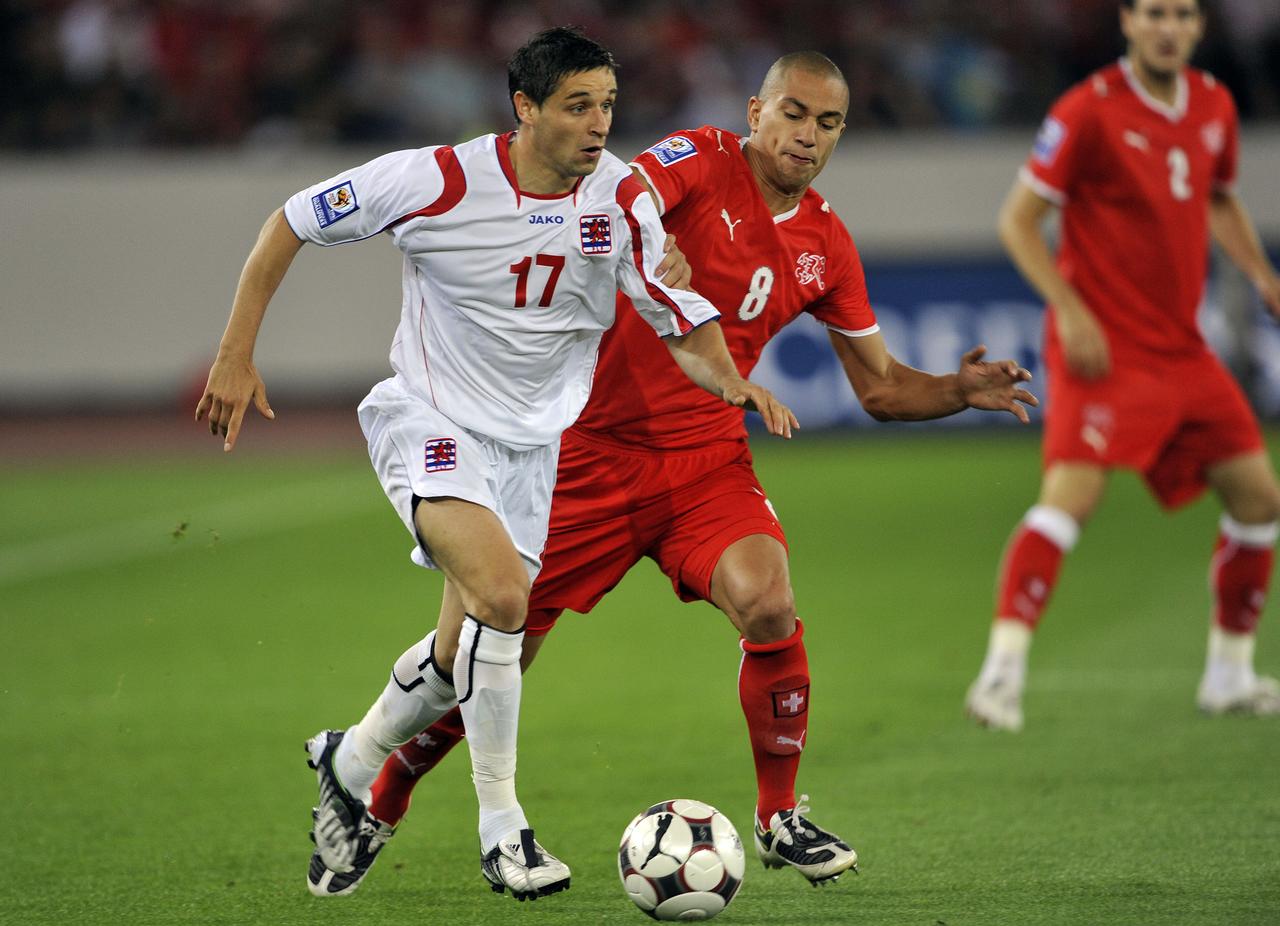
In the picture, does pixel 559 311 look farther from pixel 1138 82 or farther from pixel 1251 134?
pixel 1251 134

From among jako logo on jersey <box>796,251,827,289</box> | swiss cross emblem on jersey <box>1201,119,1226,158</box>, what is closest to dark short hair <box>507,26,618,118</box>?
jako logo on jersey <box>796,251,827,289</box>

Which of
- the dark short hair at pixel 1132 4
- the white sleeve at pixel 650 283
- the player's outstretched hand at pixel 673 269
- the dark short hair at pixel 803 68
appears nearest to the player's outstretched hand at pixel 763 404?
the white sleeve at pixel 650 283

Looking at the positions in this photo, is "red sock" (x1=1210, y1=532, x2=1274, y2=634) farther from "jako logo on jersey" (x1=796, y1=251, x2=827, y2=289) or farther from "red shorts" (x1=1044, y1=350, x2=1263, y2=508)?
"jako logo on jersey" (x1=796, y1=251, x2=827, y2=289)

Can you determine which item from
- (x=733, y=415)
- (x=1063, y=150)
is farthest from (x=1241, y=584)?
(x=733, y=415)

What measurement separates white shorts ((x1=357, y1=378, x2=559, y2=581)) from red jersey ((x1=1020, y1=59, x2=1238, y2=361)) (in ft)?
9.29

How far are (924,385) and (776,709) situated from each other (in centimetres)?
98

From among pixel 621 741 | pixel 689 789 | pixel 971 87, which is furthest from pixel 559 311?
pixel 971 87

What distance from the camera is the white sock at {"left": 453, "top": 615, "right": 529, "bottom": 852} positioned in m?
4.45

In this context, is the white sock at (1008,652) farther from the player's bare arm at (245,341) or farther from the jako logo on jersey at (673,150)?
the player's bare arm at (245,341)

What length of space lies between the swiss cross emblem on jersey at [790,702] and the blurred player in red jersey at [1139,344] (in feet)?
6.14

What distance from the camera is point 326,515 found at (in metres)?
12.6

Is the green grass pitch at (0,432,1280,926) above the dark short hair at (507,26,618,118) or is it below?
below

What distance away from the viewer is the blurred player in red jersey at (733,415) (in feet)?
15.9

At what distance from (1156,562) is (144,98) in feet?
36.7
